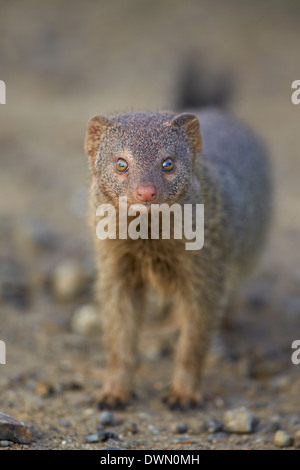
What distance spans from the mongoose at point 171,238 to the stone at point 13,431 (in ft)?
2.78

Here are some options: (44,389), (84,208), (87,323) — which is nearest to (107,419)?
(44,389)

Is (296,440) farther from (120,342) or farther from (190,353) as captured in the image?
(120,342)

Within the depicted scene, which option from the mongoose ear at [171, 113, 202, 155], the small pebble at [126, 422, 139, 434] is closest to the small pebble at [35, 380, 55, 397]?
the small pebble at [126, 422, 139, 434]

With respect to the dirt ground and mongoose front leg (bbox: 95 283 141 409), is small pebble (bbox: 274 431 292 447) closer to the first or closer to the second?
the dirt ground

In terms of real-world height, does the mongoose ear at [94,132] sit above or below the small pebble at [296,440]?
above

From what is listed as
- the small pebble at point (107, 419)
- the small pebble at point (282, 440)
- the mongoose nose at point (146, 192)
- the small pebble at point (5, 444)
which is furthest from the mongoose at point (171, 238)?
the small pebble at point (5, 444)

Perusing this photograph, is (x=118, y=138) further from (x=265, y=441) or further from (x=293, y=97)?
(x=293, y=97)

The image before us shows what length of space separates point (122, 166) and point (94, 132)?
1.24 feet

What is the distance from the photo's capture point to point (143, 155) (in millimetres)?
3359

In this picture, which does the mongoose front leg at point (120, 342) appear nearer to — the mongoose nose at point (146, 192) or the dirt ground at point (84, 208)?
the dirt ground at point (84, 208)

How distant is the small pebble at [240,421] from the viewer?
370cm

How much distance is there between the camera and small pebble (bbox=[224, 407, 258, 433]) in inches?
146

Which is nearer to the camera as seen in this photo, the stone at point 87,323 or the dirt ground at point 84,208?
the dirt ground at point 84,208
